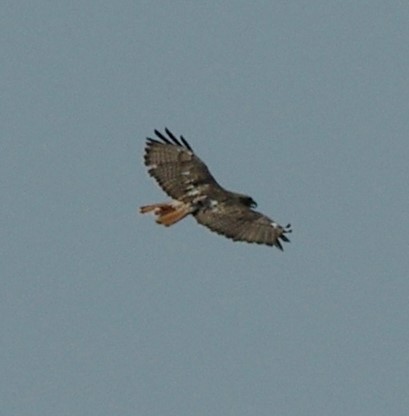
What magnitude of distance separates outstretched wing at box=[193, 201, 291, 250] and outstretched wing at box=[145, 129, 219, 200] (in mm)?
795

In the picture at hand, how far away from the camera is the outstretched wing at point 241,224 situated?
95.5 feet

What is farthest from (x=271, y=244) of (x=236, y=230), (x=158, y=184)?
(x=158, y=184)

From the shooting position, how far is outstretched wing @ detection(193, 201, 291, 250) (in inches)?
1146

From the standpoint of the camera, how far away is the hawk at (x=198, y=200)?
29297 mm

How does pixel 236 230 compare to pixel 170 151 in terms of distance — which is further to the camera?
pixel 170 151

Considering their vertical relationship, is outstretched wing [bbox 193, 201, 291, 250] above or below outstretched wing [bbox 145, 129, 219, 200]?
below

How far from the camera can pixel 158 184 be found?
3105cm

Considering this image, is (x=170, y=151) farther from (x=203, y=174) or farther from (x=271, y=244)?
(x=271, y=244)

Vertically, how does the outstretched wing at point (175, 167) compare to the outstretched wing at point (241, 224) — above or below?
above

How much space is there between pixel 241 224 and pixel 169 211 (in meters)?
1.36

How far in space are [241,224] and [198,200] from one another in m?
1.07

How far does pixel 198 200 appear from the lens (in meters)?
30.3

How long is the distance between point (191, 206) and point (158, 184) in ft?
3.36

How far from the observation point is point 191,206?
99.2ft
